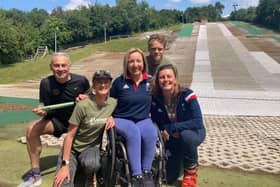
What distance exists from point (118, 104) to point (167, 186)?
3.40 ft

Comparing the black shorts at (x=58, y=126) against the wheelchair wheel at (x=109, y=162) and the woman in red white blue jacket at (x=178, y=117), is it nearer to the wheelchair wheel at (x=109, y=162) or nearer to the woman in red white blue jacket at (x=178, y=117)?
the wheelchair wheel at (x=109, y=162)

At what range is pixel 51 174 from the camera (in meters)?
4.17

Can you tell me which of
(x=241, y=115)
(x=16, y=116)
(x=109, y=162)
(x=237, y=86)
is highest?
(x=109, y=162)

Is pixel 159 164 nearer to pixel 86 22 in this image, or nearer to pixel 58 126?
pixel 58 126

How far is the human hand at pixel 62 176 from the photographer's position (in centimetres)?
325

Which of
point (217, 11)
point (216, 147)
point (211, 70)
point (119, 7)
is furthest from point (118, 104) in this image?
point (217, 11)

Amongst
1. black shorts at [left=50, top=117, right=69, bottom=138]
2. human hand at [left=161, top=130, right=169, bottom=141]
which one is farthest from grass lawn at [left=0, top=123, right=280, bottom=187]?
human hand at [left=161, top=130, right=169, bottom=141]

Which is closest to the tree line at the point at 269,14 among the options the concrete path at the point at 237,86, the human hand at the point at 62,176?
the concrete path at the point at 237,86

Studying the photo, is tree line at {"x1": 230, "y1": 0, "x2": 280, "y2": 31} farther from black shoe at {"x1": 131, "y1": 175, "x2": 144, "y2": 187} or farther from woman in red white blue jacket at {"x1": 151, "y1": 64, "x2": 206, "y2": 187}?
black shoe at {"x1": 131, "y1": 175, "x2": 144, "y2": 187}

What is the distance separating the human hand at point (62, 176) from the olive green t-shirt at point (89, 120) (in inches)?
10.1

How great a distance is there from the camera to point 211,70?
19812 mm

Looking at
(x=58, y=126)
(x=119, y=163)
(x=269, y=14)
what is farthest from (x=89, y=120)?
(x=269, y=14)

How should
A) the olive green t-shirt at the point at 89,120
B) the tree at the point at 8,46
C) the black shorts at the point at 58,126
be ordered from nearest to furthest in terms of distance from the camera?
1. the olive green t-shirt at the point at 89,120
2. the black shorts at the point at 58,126
3. the tree at the point at 8,46

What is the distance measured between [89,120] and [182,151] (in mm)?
1023
